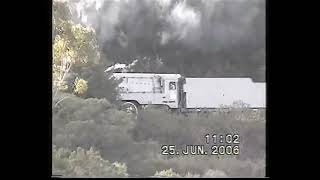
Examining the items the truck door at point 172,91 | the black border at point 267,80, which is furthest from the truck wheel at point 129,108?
the black border at point 267,80

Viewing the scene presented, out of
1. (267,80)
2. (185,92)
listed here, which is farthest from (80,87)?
(267,80)

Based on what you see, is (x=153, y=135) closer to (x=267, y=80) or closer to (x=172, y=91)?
(x=172, y=91)

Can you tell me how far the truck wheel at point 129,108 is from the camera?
2.13 m

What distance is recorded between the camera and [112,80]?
2.14 meters

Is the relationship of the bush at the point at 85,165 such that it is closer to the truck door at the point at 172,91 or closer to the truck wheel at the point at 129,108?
the truck wheel at the point at 129,108

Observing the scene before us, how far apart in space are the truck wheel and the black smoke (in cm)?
18

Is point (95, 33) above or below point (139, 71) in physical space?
above

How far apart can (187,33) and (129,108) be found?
15.6 inches

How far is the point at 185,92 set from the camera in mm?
2145

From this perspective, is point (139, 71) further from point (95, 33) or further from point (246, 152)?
point (246, 152)

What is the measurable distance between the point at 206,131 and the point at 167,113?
18 centimetres

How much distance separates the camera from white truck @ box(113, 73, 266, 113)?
2137mm

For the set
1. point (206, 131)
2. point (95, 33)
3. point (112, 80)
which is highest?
point (95, 33)
